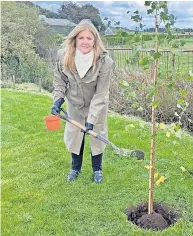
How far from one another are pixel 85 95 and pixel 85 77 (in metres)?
0.20

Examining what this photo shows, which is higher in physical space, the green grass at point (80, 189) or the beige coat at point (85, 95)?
the beige coat at point (85, 95)

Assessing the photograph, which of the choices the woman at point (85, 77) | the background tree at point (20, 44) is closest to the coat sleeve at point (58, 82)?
the woman at point (85, 77)

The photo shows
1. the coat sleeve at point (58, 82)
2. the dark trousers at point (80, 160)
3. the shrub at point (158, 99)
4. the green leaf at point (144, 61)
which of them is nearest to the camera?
the green leaf at point (144, 61)

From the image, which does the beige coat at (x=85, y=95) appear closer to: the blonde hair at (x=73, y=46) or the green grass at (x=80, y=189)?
the blonde hair at (x=73, y=46)

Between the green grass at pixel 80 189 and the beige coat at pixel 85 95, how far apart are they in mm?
278

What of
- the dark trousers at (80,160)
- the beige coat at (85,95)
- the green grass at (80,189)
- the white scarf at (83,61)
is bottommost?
the green grass at (80,189)

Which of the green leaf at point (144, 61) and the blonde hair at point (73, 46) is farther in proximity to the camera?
the blonde hair at point (73, 46)

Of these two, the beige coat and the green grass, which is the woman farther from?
the green grass

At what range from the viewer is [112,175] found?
4.68 metres

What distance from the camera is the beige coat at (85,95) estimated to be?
13.4ft

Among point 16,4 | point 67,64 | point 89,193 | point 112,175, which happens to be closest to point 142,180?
point 112,175

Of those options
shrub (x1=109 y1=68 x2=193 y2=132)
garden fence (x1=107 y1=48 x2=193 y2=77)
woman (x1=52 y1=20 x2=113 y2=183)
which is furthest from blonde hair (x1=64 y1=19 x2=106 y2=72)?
shrub (x1=109 y1=68 x2=193 y2=132)

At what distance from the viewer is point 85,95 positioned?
424cm

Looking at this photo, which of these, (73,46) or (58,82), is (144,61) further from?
(58,82)
